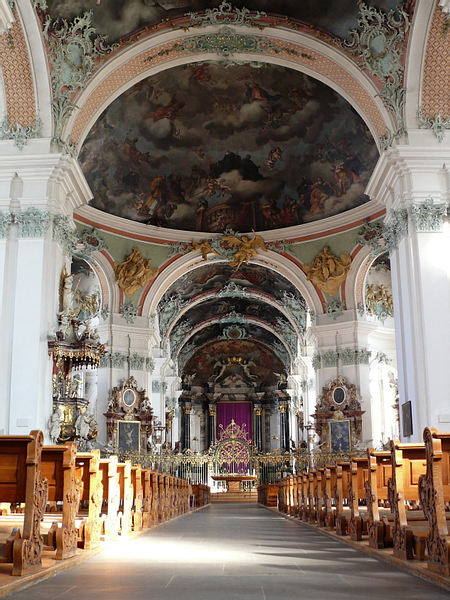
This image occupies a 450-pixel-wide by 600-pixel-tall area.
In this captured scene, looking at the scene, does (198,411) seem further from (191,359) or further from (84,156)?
(84,156)

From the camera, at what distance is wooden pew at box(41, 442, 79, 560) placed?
593cm

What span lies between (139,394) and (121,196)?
668cm

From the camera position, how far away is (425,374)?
12648mm

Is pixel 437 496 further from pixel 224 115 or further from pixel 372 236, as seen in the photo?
pixel 224 115

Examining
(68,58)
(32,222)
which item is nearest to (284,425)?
(32,222)

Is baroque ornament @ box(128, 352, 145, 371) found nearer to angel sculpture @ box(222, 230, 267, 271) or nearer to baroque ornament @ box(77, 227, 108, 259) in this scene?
baroque ornament @ box(77, 227, 108, 259)

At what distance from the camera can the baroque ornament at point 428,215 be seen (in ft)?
44.1

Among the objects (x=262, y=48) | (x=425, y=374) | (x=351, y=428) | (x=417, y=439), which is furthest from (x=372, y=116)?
(x=351, y=428)

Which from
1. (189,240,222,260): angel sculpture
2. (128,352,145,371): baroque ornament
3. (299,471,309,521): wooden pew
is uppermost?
(189,240,222,260): angel sculpture

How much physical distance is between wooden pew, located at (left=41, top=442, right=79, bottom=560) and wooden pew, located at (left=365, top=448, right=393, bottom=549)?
2978 mm

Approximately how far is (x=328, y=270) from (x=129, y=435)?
28.7 ft

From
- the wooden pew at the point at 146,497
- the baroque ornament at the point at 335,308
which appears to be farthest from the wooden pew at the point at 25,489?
the baroque ornament at the point at 335,308

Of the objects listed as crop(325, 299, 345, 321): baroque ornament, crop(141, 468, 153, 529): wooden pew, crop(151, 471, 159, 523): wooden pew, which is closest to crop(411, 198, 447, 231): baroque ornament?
crop(151, 471, 159, 523): wooden pew

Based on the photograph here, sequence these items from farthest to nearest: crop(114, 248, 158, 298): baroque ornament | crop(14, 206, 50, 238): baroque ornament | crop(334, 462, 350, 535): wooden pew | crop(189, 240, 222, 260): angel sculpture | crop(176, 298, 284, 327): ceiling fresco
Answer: crop(176, 298, 284, 327): ceiling fresco
crop(189, 240, 222, 260): angel sculpture
crop(114, 248, 158, 298): baroque ornament
crop(14, 206, 50, 238): baroque ornament
crop(334, 462, 350, 535): wooden pew
